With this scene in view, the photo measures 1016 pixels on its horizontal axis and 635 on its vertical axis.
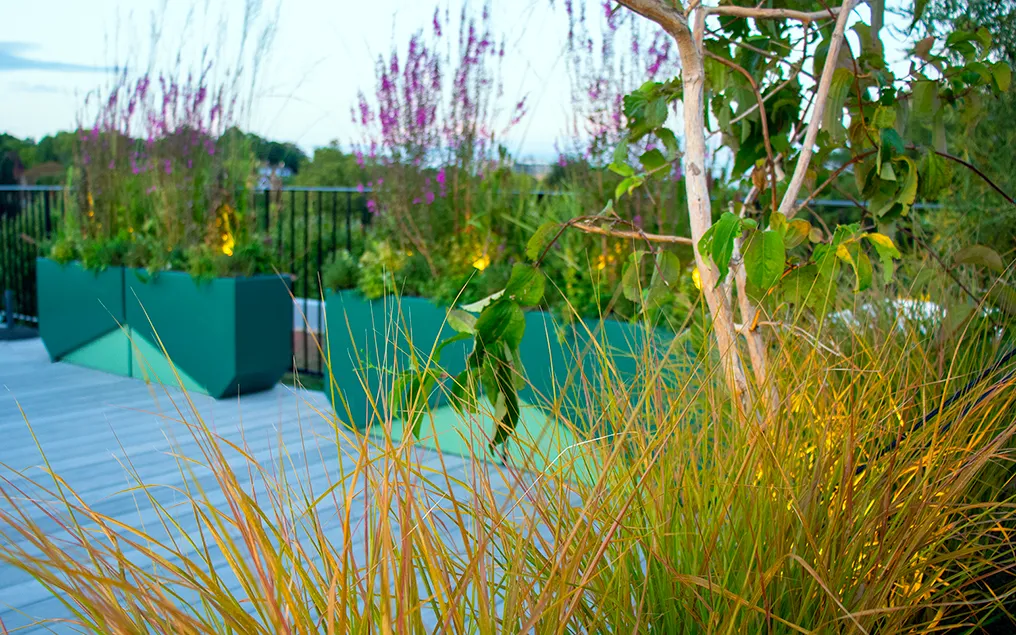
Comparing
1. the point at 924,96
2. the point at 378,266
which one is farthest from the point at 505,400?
the point at 378,266

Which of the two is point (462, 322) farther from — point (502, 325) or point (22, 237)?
point (22, 237)

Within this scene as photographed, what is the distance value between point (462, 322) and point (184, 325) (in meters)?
3.54

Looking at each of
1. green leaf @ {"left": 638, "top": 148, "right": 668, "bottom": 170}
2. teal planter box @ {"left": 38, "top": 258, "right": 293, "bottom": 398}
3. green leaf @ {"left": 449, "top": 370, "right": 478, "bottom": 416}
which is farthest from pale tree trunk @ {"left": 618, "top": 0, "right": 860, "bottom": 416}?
teal planter box @ {"left": 38, "top": 258, "right": 293, "bottom": 398}

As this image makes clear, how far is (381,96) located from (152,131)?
→ 1.97 meters

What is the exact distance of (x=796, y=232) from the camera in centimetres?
148

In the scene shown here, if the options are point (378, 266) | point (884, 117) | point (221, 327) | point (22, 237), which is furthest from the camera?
point (22, 237)

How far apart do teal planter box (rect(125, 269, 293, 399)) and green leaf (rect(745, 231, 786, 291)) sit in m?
3.38

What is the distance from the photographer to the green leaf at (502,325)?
5.00 ft

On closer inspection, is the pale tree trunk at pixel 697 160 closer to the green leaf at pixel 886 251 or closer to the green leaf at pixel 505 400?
the green leaf at pixel 886 251

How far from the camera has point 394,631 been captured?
835 mm

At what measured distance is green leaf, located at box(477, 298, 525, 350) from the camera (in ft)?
5.00

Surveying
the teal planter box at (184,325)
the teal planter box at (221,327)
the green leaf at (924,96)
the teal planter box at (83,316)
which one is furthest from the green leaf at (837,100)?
the teal planter box at (83,316)

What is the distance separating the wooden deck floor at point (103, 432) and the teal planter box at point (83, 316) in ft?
0.36

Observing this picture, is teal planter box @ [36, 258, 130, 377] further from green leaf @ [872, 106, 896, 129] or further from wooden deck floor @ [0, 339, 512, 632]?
green leaf @ [872, 106, 896, 129]
